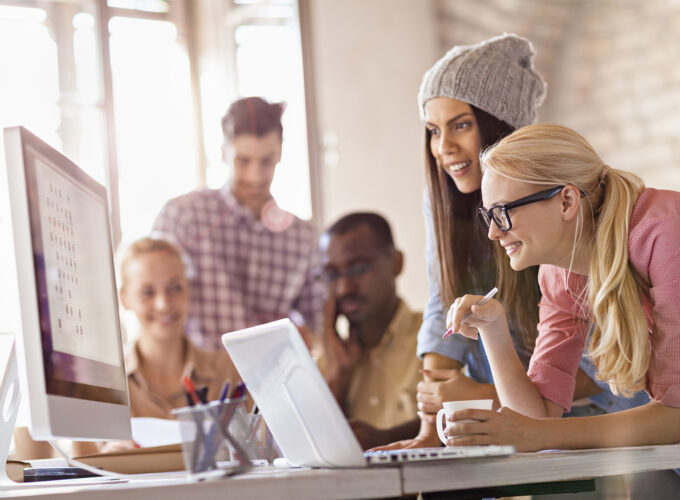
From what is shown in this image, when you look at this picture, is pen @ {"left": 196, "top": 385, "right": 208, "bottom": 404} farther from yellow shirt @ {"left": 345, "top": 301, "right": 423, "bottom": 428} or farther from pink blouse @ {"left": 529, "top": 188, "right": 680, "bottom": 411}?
yellow shirt @ {"left": 345, "top": 301, "right": 423, "bottom": 428}

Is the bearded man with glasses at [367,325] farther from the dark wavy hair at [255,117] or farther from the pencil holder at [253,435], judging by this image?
the pencil holder at [253,435]

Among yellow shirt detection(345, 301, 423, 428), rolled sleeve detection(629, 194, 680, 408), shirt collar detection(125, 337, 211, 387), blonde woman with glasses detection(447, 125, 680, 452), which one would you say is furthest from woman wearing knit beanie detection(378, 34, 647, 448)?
shirt collar detection(125, 337, 211, 387)

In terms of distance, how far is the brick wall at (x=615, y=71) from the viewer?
10.8ft

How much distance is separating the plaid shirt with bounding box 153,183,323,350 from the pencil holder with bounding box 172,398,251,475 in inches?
107

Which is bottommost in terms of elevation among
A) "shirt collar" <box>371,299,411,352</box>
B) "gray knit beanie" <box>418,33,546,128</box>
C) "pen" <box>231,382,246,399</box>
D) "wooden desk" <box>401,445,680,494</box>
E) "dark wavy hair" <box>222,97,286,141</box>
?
"shirt collar" <box>371,299,411,352</box>

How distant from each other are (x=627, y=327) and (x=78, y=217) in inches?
27.9

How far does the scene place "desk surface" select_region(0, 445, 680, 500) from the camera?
0.74 m

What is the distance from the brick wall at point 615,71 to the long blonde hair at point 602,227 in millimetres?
2270

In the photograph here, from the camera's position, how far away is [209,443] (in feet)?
2.58

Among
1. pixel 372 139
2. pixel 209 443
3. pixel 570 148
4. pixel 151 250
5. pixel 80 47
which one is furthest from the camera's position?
pixel 372 139

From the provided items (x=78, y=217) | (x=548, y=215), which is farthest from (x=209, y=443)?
(x=548, y=215)

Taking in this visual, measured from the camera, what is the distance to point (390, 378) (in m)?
2.35

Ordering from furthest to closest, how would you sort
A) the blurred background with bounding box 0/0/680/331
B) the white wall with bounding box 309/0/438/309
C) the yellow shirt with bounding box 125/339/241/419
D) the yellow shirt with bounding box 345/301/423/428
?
the white wall with bounding box 309/0/438/309, the blurred background with bounding box 0/0/680/331, the yellow shirt with bounding box 125/339/241/419, the yellow shirt with bounding box 345/301/423/428

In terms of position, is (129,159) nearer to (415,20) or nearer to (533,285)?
(415,20)
